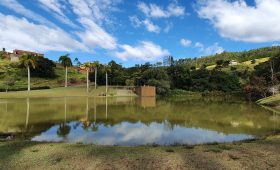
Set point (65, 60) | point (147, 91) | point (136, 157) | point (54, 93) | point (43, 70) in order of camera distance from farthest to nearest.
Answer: point (43, 70), point (65, 60), point (147, 91), point (54, 93), point (136, 157)

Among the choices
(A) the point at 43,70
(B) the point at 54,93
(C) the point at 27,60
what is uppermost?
(C) the point at 27,60

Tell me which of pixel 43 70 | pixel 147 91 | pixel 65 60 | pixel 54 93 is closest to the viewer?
pixel 54 93

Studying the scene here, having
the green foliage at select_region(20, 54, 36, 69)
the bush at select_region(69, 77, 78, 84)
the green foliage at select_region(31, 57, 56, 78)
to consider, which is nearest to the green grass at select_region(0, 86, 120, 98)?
the green foliage at select_region(20, 54, 36, 69)

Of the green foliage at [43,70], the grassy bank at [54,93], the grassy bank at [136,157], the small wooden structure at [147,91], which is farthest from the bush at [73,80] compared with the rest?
the grassy bank at [136,157]

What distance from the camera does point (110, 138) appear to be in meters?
21.6

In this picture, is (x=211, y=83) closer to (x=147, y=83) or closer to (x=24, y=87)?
(x=147, y=83)

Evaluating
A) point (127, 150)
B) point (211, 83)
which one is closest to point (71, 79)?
point (211, 83)

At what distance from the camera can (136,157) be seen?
12.8 metres

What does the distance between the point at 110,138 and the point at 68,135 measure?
3.37 metres

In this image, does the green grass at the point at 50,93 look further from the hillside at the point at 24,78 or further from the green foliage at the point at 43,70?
the green foliage at the point at 43,70

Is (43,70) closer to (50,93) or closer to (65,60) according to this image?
(65,60)

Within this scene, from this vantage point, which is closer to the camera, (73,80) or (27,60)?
(27,60)

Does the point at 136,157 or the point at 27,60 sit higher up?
the point at 27,60

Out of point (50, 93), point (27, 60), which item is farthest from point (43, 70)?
point (50, 93)
